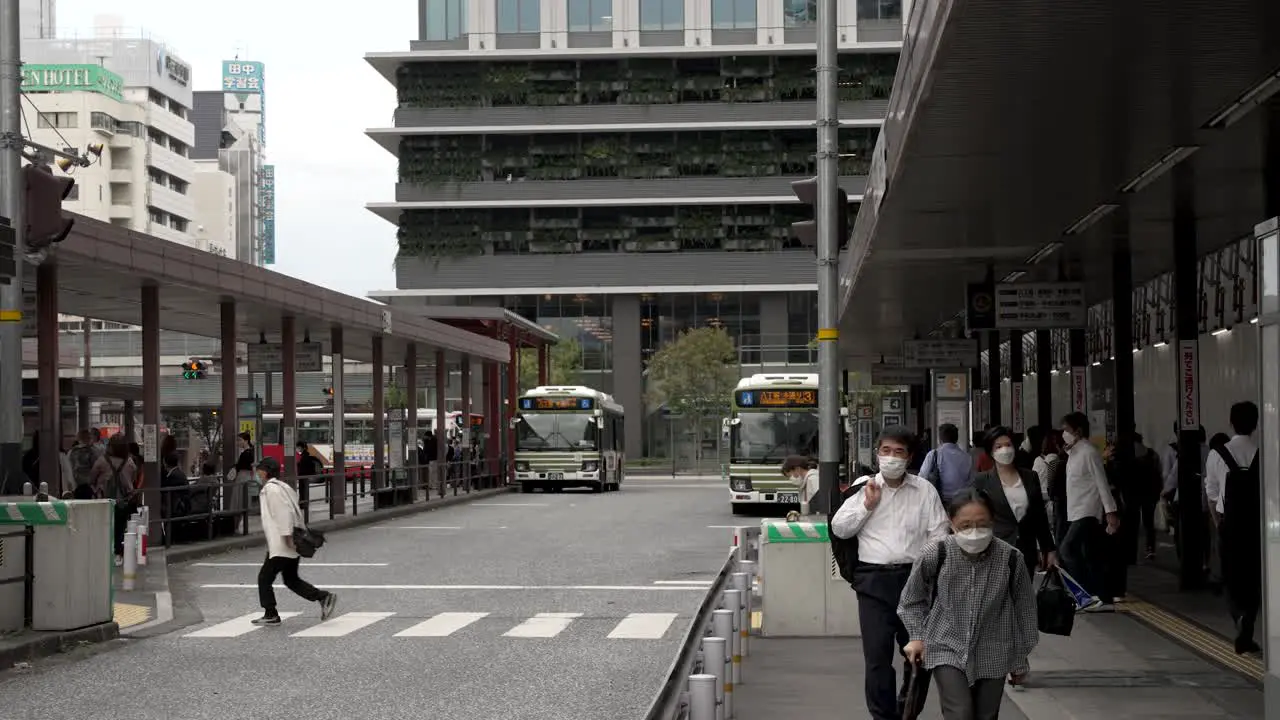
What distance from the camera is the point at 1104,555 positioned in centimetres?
1659

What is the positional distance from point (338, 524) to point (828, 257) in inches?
711

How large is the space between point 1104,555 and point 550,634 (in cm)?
524

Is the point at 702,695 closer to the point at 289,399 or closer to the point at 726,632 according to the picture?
the point at 726,632

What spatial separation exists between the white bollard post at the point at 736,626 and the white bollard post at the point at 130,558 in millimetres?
10217

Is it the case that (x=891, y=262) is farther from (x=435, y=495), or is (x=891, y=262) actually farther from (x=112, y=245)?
(x=435, y=495)

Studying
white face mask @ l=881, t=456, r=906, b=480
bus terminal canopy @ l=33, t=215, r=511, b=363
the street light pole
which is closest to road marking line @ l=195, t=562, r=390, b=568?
bus terminal canopy @ l=33, t=215, r=511, b=363

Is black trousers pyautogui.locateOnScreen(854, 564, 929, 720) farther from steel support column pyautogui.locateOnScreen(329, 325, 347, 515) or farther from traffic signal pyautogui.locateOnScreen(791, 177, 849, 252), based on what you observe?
steel support column pyautogui.locateOnScreen(329, 325, 347, 515)

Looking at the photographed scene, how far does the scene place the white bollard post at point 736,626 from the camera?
455 inches

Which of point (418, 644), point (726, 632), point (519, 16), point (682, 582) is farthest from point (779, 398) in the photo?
→ point (519, 16)

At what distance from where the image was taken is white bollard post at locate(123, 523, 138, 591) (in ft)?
67.3

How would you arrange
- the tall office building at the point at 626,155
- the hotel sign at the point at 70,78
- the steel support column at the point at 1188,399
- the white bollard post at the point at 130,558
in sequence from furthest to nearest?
the hotel sign at the point at 70,78 < the tall office building at the point at 626,155 < the white bollard post at the point at 130,558 < the steel support column at the point at 1188,399

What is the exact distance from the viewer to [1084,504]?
15.6m

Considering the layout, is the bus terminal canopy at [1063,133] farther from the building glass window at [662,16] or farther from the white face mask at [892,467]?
the building glass window at [662,16]

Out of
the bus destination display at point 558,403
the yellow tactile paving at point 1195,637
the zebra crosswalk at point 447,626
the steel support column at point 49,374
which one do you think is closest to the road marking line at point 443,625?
the zebra crosswalk at point 447,626
